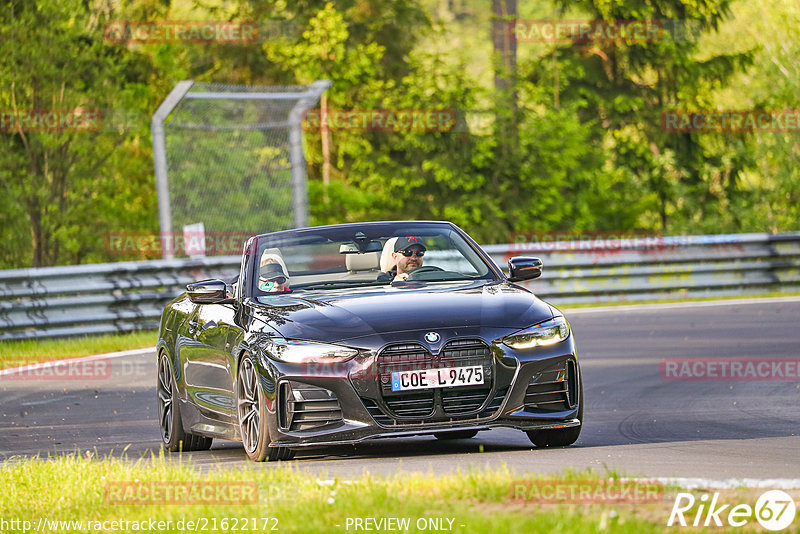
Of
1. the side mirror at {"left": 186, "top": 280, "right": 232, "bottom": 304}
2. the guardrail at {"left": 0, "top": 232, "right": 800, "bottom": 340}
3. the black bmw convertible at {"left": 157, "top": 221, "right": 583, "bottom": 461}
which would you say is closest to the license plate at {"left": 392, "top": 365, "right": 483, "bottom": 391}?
the black bmw convertible at {"left": 157, "top": 221, "right": 583, "bottom": 461}

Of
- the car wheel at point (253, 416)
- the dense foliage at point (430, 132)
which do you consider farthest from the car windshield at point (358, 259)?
the dense foliage at point (430, 132)

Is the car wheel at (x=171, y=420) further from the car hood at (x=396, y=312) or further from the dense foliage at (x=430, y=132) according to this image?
the dense foliage at (x=430, y=132)

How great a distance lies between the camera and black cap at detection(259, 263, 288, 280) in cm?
970

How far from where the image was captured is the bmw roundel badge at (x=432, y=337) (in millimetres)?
8156

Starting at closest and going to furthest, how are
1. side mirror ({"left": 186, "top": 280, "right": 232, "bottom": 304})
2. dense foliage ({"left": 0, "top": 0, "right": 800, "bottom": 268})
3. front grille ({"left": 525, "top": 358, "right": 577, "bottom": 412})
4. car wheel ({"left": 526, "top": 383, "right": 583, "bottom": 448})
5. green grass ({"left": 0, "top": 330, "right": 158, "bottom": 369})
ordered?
front grille ({"left": 525, "top": 358, "right": 577, "bottom": 412}) < car wheel ({"left": 526, "top": 383, "right": 583, "bottom": 448}) < side mirror ({"left": 186, "top": 280, "right": 232, "bottom": 304}) < green grass ({"left": 0, "top": 330, "right": 158, "bottom": 369}) < dense foliage ({"left": 0, "top": 0, "right": 800, "bottom": 268})

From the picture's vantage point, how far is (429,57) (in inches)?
1503

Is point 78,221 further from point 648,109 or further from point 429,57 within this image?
point 648,109

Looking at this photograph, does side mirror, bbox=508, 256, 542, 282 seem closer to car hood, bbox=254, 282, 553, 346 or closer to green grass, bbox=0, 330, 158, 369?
car hood, bbox=254, 282, 553, 346

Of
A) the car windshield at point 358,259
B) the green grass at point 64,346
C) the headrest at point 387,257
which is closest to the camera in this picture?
the car windshield at point 358,259

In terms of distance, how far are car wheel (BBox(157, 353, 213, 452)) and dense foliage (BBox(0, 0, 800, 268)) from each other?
19.3m

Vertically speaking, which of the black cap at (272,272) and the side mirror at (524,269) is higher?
the black cap at (272,272)

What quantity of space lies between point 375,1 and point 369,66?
5.90m

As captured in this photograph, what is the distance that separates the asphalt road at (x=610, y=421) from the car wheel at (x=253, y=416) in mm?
153

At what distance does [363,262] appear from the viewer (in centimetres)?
982
